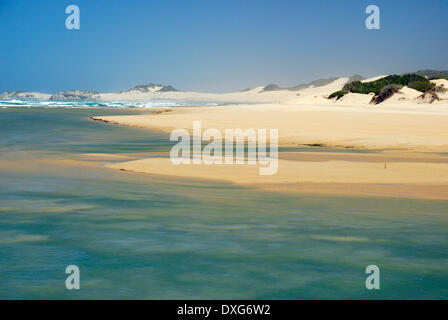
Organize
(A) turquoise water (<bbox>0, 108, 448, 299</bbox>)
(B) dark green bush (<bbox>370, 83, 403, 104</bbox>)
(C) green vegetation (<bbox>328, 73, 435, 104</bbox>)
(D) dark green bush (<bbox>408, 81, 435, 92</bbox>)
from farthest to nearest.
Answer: (D) dark green bush (<bbox>408, 81, 435, 92</bbox>), (C) green vegetation (<bbox>328, 73, 435, 104</bbox>), (B) dark green bush (<bbox>370, 83, 403, 104</bbox>), (A) turquoise water (<bbox>0, 108, 448, 299</bbox>)

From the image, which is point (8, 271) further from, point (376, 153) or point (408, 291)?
point (376, 153)

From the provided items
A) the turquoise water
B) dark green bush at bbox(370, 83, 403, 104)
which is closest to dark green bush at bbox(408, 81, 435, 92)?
dark green bush at bbox(370, 83, 403, 104)

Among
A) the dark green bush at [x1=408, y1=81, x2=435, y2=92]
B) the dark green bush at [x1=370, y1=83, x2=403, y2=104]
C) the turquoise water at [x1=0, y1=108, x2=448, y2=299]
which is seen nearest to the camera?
the turquoise water at [x1=0, y1=108, x2=448, y2=299]

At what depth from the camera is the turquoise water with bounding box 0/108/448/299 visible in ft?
19.9

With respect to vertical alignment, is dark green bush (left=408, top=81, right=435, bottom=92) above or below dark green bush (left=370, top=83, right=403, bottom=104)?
above

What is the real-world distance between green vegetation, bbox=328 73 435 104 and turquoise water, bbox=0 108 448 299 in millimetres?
52349

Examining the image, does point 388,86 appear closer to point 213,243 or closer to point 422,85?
point 422,85

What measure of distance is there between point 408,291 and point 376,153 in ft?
Result: 42.6

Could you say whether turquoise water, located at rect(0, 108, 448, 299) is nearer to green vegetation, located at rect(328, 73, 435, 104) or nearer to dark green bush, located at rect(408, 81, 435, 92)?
green vegetation, located at rect(328, 73, 435, 104)

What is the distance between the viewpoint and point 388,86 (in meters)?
61.9

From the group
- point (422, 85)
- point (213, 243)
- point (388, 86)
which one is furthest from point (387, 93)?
point (213, 243)

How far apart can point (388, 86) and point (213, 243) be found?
5762 cm

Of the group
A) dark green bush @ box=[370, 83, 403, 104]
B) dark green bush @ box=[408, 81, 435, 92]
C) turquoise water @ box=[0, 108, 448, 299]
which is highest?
dark green bush @ box=[408, 81, 435, 92]

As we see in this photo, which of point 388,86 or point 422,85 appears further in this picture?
point 422,85
